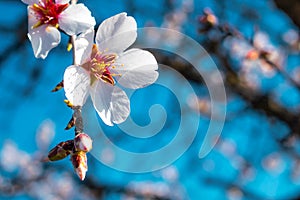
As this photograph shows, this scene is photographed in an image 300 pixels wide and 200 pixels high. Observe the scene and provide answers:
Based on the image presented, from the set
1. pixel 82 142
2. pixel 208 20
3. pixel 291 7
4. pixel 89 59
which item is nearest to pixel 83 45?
pixel 89 59

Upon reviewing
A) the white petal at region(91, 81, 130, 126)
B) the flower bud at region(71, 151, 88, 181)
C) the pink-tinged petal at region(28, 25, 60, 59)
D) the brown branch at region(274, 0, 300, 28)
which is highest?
the pink-tinged petal at region(28, 25, 60, 59)

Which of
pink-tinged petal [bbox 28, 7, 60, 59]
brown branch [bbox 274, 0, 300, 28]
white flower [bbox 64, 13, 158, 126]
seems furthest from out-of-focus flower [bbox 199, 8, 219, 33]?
brown branch [bbox 274, 0, 300, 28]

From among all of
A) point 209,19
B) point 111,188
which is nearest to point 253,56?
point 209,19

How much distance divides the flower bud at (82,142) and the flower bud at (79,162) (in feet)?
0.08

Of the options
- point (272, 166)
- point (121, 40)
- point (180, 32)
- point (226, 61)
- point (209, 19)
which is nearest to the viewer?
point (121, 40)

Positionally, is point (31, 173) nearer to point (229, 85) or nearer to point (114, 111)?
point (229, 85)

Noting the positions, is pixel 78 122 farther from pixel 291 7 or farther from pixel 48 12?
pixel 291 7

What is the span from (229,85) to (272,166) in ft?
9.63

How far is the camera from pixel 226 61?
2.18 metres

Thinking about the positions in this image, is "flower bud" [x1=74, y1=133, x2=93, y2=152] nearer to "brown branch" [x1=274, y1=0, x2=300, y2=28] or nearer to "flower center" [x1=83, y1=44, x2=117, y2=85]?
"flower center" [x1=83, y1=44, x2=117, y2=85]

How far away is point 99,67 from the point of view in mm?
773

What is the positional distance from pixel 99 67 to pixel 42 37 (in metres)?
0.11

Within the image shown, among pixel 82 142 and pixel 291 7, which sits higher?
pixel 82 142

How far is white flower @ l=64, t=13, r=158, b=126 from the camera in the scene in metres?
0.75
